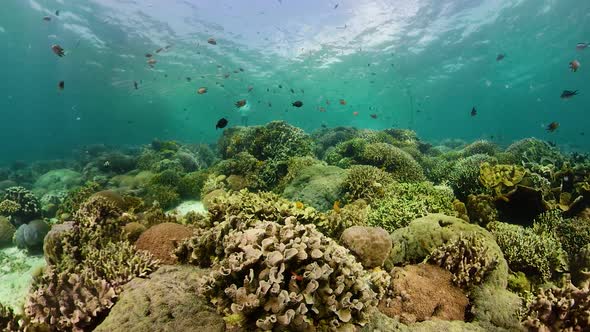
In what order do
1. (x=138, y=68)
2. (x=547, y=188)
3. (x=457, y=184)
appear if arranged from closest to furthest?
(x=547, y=188)
(x=457, y=184)
(x=138, y=68)

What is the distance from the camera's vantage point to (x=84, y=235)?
636 cm

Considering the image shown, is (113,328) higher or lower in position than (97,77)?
lower

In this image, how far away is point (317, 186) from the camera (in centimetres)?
923

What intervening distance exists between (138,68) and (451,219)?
48.0 metres

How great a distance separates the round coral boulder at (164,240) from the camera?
5348 millimetres

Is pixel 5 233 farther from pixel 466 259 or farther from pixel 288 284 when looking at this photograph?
pixel 466 259

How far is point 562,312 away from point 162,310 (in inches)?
196

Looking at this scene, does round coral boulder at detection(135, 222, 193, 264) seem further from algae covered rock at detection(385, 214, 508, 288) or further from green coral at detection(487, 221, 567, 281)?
green coral at detection(487, 221, 567, 281)

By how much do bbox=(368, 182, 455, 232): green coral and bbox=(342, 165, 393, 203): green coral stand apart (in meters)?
0.47

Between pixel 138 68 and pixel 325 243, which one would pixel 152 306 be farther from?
pixel 138 68

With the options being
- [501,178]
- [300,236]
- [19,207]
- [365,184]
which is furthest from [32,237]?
[501,178]

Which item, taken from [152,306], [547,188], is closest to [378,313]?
[152,306]

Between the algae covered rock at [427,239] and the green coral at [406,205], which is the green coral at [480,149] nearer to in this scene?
the green coral at [406,205]

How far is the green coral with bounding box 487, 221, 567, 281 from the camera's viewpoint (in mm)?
5492
